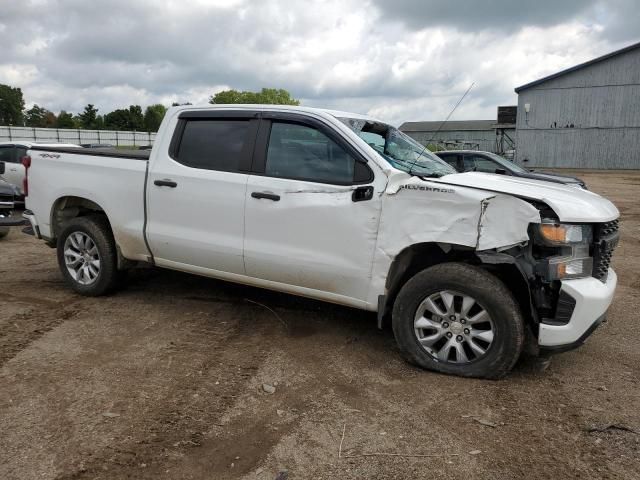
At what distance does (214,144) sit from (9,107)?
10979 centimetres

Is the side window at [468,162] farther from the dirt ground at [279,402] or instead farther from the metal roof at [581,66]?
the metal roof at [581,66]

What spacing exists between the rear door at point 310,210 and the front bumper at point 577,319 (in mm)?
1316

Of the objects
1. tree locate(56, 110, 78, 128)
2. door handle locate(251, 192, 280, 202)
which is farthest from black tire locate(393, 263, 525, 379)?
tree locate(56, 110, 78, 128)

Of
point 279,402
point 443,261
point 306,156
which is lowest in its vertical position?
point 279,402

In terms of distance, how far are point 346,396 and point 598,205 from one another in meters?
2.29

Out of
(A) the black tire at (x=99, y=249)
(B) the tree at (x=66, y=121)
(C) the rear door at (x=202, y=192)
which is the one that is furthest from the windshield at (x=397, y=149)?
(B) the tree at (x=66, y=121)

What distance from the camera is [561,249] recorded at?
3.63 metres

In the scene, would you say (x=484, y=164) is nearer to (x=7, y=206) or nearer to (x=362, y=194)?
(x=362, y=194)

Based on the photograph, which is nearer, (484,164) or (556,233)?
(556,233)

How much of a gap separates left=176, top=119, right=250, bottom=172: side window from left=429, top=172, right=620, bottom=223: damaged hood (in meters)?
1.76

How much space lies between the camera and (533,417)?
133 inches

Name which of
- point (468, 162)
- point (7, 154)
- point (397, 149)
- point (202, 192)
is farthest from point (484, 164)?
point (7, 154)

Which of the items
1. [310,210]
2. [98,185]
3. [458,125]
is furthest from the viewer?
[458,125]

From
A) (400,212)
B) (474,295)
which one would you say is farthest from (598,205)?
(400,212)
